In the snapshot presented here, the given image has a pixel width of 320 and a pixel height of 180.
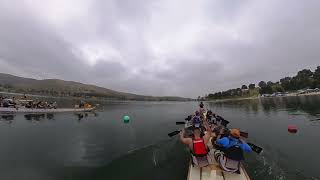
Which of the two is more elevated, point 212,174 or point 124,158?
point 212,174

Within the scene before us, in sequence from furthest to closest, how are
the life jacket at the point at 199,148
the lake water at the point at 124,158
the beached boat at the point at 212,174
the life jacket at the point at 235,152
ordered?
the lake water at the point at 124,158
the life jacket at the point at 199,148
the life jacket at the point at 235,152
the beached boat at the point at 212,174

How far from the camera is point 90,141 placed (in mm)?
30797

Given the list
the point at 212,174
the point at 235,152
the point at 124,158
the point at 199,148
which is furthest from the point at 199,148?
the point at 124,158

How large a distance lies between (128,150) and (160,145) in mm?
3773

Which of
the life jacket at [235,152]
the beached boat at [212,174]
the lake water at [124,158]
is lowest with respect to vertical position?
the lake water at [124,158]

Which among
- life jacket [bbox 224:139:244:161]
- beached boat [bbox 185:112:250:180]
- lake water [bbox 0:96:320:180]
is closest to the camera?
beached boat [bbox 185:112:250:180]

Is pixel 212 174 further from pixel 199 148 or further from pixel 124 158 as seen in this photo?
pixel 124 158

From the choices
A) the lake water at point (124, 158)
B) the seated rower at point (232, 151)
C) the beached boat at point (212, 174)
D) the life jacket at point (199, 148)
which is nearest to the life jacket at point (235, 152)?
the seated rower at point (232, 151)

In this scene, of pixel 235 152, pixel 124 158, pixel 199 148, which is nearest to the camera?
pixel 235 152

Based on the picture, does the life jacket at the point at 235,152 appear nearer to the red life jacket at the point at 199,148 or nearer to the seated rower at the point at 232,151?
the seated rower at the point at 232,151

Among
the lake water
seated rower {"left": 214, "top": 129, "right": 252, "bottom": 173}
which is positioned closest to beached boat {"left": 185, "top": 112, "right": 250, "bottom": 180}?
seated rower {"left": 214, "top": 129, "right": 252, "bottom": 173}

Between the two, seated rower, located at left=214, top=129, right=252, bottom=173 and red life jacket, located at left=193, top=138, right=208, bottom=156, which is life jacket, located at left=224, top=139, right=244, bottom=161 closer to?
seated rower, located at left=214, top=129, right=252, bottom=173

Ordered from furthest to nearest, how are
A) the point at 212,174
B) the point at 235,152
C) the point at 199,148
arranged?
the point at 199,148, the point at 235,152, the point at 212,174

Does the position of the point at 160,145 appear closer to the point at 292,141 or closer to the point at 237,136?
the point at 237,136
